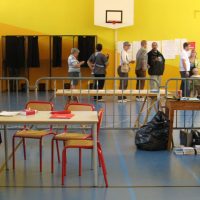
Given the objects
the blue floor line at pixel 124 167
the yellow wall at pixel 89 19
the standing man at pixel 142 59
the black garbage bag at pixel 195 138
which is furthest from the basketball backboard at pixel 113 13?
the black garbage bag at pixel 195 138

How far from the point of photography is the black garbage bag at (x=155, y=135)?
20.8 feet

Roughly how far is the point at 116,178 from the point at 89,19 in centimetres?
1058

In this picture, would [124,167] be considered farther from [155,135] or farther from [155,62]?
[155,62]

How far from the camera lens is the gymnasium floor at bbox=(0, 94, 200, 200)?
14.7 ft

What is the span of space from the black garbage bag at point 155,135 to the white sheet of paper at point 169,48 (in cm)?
882

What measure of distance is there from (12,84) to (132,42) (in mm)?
4621

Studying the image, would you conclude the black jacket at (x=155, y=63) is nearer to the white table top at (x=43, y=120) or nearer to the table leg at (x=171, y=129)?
the table leg at (x=171, y=129)

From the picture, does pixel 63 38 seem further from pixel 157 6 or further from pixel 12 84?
pixel 157 6

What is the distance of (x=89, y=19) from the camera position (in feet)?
48.6

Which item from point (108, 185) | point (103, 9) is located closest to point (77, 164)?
point (108, 185)

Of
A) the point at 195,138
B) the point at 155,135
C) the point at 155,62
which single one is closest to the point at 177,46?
the point at 155,62

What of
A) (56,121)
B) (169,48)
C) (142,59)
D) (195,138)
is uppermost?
(169,48)

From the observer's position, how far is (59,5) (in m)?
14.7

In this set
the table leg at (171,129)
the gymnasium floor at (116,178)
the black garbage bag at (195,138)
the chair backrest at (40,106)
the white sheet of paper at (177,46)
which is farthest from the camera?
the white sheet of paper at (177,46)
